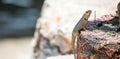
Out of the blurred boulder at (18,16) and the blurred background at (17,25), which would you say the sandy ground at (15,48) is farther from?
the blurred boulder at (18,16)

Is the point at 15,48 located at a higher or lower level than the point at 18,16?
lower

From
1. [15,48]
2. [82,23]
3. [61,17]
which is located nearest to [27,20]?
[15,48]

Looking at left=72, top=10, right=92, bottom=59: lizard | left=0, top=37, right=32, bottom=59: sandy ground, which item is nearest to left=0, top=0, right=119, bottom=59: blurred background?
left=0, top=37, right=32, bottom=59: sandy ground

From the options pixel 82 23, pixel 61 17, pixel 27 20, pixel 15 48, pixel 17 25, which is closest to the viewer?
pixel 82 23

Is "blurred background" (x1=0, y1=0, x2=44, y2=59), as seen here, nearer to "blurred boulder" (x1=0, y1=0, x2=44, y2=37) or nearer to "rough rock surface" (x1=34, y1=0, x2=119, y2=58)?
"blurred boulder" (x1=0, y1=0, x2=44, y2=37)

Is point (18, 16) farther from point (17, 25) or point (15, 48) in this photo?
point (15, 48)

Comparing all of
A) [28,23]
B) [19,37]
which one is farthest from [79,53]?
[28,23]

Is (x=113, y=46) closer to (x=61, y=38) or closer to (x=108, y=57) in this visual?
(x=108, y=57)
